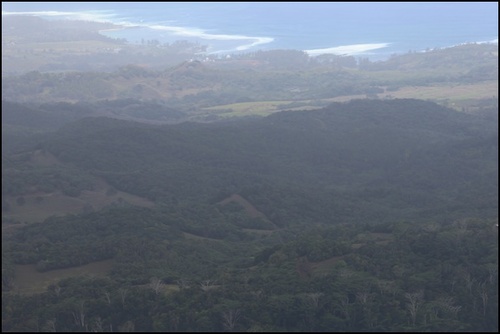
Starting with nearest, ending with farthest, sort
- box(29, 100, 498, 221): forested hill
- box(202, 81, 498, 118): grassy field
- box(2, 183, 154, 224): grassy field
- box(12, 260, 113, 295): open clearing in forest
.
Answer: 1. box(12, 260, 113, 295): open clearing in forest
2. box(2, 183, 154, 224): grassy field
3. box(29, 100, 498, 221): forested hill
4. box(202, 81, 498, 118): grassy field

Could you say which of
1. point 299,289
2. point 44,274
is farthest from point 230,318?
point 44,274

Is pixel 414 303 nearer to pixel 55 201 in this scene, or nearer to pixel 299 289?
pixel 299 289

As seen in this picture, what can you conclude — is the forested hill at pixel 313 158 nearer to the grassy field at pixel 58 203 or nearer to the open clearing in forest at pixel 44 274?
the grassy field at pixel 58 203

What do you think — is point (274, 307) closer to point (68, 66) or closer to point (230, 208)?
point (230, 208)

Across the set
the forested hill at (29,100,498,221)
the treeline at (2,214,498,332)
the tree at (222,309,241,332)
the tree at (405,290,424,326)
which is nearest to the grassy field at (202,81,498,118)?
the forested hill at (29,100,498,221)

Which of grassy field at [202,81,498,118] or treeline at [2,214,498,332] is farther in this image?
grassy field at [202,81,498,118]

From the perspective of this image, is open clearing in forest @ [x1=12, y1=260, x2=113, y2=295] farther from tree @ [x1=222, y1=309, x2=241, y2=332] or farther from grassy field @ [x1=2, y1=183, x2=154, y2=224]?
→ grassy field @ [x1=2, y1=183, x2=154, y2=224]

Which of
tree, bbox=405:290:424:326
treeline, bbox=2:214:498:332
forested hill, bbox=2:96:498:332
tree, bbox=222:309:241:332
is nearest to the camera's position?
tree, bbox=222:309:241:332
